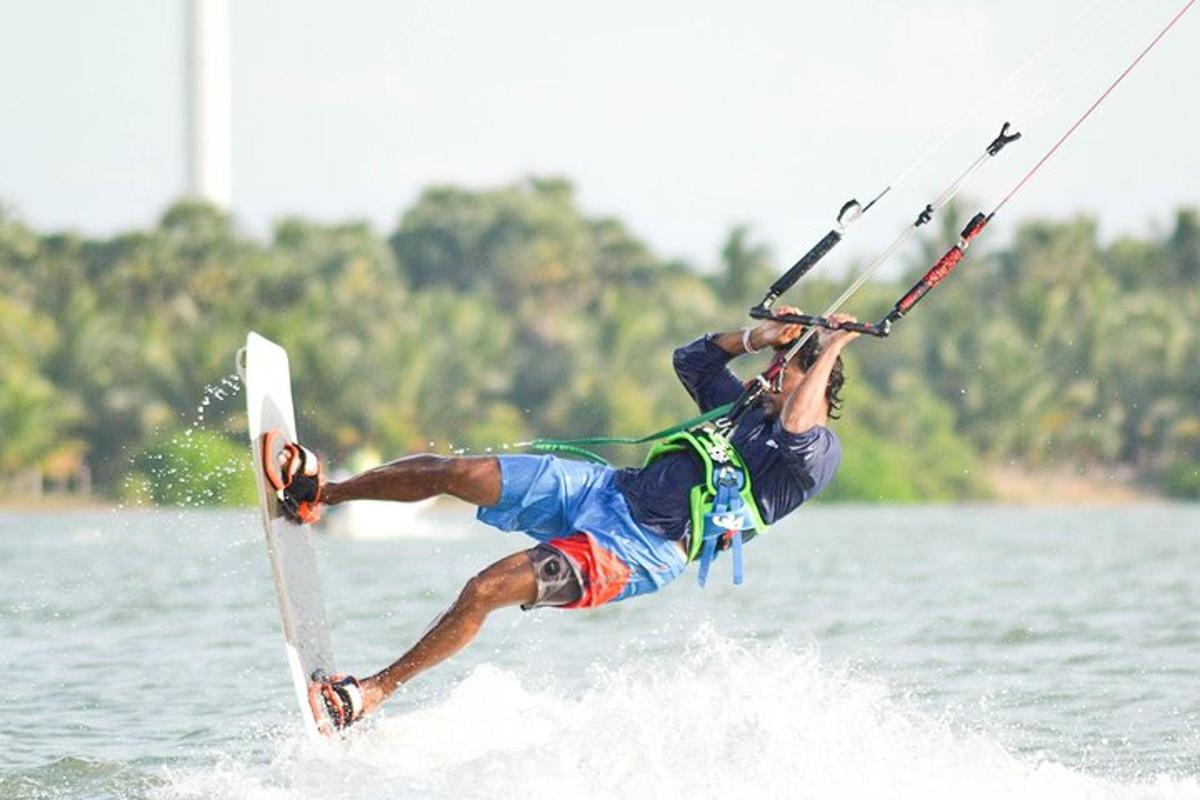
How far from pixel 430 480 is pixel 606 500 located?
1.84 feet

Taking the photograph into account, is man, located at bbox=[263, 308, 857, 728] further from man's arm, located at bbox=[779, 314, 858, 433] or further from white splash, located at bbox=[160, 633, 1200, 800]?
white splash, located at bbox=[160, 633, 1200, 800]

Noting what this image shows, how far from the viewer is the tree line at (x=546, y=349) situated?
150ft

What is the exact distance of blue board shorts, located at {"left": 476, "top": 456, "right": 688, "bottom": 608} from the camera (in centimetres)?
694

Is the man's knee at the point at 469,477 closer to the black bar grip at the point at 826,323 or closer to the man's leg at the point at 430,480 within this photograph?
the man's leg at the point at 430,480

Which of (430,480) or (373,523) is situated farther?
(373,523)

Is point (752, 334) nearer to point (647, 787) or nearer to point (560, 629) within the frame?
point (647, 787)

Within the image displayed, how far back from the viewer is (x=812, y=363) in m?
6.87

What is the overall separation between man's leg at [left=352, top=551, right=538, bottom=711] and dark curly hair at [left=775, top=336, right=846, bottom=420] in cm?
104

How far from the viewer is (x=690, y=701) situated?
23.3 feet

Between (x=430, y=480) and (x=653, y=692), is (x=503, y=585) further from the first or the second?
(x=653, y=692)

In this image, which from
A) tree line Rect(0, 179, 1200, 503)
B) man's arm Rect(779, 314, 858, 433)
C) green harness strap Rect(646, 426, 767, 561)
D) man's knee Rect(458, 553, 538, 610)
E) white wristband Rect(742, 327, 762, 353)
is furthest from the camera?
tree line Rect(0, 179, 1200, 503)

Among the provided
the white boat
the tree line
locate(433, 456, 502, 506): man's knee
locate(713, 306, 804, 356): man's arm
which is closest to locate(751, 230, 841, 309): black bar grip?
locate(713, 306, 804, 356): man's arm

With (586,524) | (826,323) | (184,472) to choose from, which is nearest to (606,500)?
(586,524)

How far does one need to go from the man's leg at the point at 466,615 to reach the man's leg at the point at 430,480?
0.78ft
